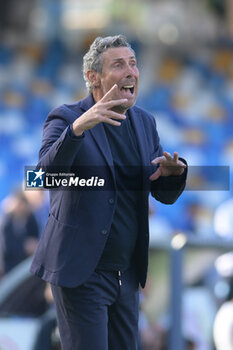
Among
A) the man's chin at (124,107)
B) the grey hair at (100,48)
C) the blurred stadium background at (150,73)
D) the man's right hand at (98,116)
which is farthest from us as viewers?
the blurred stadium background at (150,73)

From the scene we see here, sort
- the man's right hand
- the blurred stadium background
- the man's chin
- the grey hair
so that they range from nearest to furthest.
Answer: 1. the man's right hand
2. the man's chin
3. the grey hair
4. the blurred stadium background

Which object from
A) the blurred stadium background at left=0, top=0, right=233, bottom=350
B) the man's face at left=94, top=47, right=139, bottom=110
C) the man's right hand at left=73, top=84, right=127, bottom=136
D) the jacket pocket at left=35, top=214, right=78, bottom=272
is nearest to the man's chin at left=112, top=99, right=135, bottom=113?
the man's face at left=94, top=47, right=139, bottom=110

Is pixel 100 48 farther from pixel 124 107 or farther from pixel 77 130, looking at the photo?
pixel 77 130

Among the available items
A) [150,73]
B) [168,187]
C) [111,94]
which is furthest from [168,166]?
[150,73]

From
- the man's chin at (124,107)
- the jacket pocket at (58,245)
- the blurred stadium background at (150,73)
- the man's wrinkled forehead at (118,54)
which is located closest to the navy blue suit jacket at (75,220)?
the jacket pocket at (58,245)

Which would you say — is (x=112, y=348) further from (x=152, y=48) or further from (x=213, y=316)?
(x=152, y=48)

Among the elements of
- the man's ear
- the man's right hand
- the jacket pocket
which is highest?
the man's ear

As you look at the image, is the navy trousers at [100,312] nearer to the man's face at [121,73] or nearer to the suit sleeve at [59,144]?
the suit sleeve at [59,144]

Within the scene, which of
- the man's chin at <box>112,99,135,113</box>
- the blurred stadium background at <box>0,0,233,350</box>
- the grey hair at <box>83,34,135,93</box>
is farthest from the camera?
the blurred stadium background at <box>0,0,233,350</box>

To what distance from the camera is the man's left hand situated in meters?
2.89

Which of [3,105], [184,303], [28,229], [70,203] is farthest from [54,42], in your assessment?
[70,203]

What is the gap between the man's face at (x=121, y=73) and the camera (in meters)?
2.87

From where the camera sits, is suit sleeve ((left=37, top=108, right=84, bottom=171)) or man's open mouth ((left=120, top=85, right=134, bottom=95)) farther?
man's open mouth ((left=120, top=85, right=134, bottom=95))

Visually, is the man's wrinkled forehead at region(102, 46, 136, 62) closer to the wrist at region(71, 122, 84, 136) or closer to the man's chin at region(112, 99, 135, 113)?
the man's chin at region(112, 99, 135, 113)
